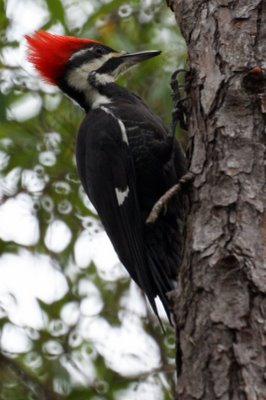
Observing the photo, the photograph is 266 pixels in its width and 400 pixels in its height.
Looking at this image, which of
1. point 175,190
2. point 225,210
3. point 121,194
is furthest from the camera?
point 121,194

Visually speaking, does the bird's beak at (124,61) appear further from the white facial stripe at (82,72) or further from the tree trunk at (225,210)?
the tree trunk at (225,210)

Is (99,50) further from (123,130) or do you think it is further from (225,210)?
(225,210)

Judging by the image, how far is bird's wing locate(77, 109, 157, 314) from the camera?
3.20 metres

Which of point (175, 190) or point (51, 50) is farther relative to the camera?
point (51, 50)

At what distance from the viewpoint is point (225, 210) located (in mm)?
2238

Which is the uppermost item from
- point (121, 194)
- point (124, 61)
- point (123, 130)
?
point (124, 61)

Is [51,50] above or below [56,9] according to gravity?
below

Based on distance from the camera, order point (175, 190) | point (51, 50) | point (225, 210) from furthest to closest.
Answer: point (51, 50) < point (175, 190) < point (225, 210)

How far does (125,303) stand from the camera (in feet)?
14.0

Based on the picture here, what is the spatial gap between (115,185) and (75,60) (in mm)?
775

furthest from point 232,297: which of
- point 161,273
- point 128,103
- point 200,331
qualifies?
point 128,103

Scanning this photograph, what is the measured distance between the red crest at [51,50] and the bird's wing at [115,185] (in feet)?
1.47

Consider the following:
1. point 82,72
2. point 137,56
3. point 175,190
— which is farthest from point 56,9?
point 175,190

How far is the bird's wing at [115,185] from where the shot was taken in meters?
3.20
